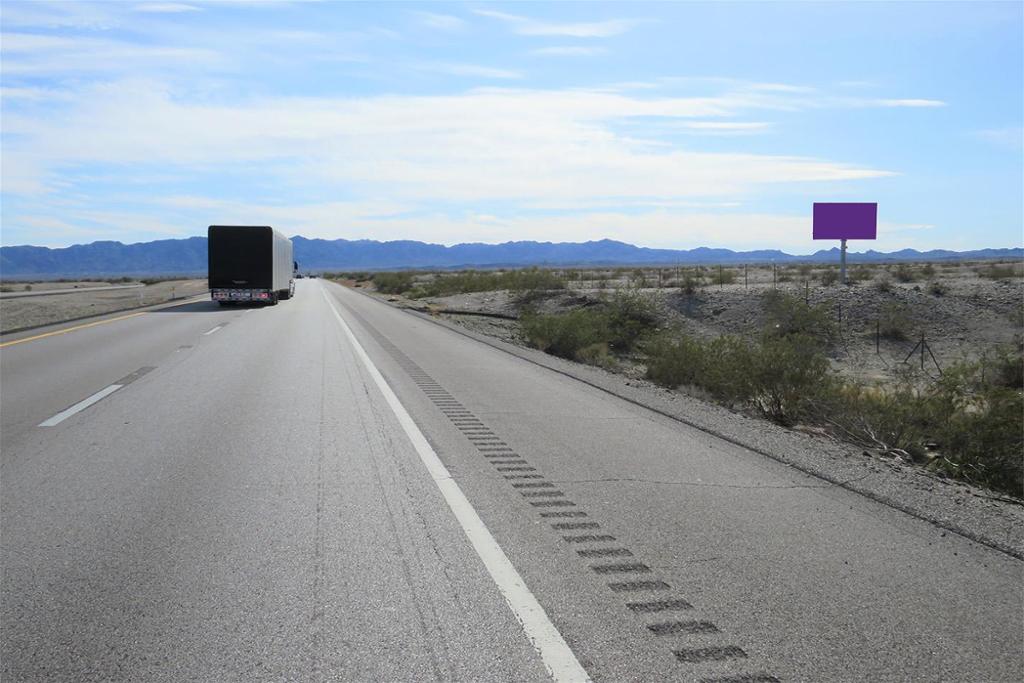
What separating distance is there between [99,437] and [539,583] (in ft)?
20.7

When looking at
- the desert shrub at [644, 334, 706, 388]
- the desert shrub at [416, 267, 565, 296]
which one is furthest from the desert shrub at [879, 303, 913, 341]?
the desert shrub at [644, 334, 706, 388]

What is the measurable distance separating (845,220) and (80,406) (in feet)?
195

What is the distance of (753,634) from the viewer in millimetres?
4285

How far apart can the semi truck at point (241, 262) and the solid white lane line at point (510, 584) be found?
32.0 metres

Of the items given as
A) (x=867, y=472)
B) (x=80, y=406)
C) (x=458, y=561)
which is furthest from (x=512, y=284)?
(x=458, y=561)

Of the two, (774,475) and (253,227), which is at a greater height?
(253,227)

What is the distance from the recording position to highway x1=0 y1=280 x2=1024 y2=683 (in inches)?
159

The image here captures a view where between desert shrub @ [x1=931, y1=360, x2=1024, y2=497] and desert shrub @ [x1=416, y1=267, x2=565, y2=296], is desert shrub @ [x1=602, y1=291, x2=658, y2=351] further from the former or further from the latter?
desert shrub @ [x1=931, y1=360, x2=1024, y2=497]

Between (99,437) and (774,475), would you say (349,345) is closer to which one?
(99,437)

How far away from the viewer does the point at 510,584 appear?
4.92m

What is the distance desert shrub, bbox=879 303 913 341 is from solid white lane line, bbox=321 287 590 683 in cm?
2911

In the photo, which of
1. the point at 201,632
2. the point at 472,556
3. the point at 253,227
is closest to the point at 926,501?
the point at 472,556

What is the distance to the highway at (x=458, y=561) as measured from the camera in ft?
13.3

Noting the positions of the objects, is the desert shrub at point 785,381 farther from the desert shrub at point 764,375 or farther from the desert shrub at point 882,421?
the desert shrub at point 882,421
